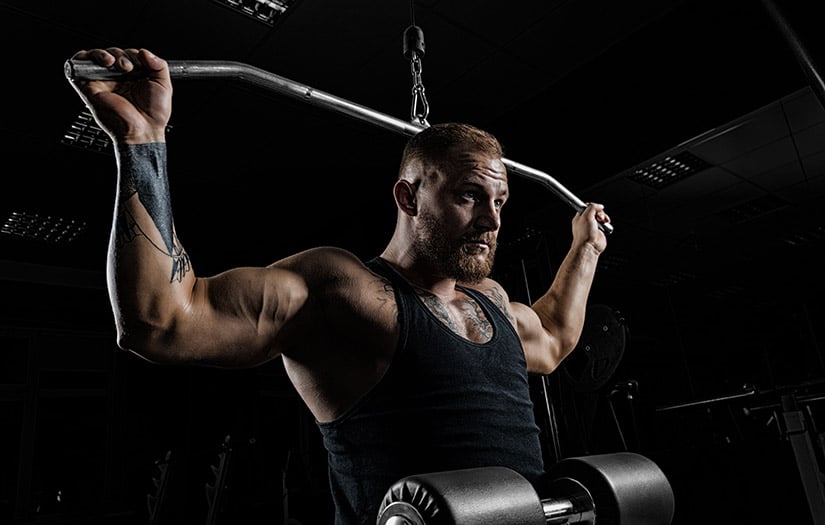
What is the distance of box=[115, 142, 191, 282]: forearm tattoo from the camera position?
93cm

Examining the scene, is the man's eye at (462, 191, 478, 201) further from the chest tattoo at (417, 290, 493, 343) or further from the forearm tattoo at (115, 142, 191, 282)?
the forearm tattoo at (115, 142, 191, 282)

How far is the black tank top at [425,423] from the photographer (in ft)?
3.76

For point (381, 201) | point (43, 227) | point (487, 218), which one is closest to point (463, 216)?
point (487, 218)

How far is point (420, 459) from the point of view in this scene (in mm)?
1137

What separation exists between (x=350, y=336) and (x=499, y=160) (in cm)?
58

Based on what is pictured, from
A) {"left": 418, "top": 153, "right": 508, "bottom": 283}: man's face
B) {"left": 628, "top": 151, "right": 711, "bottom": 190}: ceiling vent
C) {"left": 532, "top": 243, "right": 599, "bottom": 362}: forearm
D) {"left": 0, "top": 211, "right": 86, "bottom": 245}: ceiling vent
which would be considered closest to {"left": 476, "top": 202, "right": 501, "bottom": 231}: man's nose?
{"left": 418, "top": 153, "right": 508, "bottom": 283}: man's face

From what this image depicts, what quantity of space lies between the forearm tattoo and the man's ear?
625 millimetres

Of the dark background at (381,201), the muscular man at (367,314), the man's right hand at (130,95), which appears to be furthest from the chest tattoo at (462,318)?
the dark background at (381,201)

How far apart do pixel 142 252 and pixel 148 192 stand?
104mm

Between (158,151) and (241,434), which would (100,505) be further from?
(158,151)

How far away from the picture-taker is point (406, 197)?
1.50 m

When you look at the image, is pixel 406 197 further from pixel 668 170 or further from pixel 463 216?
pixel 668 170

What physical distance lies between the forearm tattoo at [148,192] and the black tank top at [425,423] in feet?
1.51

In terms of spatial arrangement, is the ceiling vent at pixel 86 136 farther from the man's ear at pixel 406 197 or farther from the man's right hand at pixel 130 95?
the man's right hand at pixel 130 95
